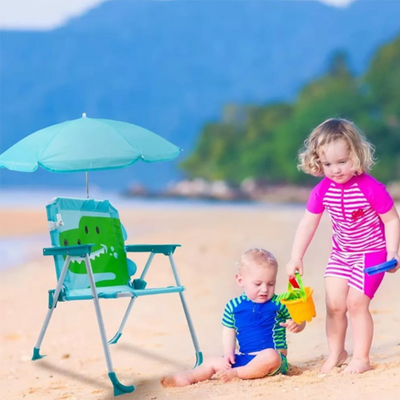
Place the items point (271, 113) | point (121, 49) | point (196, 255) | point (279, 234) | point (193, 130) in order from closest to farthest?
point (196, 255) → point (279, 234) → point (271, 113) → point (193, 130) → point (121, 49)

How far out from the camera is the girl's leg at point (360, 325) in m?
3.36

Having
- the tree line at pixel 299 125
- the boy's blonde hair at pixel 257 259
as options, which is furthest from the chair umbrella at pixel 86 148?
the tree line at pixel 299 125

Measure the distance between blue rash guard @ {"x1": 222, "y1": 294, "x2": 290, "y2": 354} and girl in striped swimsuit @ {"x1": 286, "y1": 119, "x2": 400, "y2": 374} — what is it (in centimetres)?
19

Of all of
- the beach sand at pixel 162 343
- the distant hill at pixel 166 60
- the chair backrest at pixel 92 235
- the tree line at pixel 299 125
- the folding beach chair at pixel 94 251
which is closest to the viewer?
the beach sand at pixel 162 343

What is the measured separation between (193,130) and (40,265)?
3099 centimetres

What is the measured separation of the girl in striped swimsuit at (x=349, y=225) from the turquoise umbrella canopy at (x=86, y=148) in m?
0.91

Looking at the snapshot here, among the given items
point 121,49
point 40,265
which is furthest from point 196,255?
point 121,49

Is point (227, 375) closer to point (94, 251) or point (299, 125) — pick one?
point (94, 251)

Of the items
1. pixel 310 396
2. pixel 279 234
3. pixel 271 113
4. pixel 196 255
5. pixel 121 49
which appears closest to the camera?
pixel 310 396

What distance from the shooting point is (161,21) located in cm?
4931

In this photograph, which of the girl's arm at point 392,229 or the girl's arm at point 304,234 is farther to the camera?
the girl's arm at point 304,234

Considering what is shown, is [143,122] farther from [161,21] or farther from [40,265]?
[40,265]

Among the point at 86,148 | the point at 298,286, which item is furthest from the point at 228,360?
the point at 86,148

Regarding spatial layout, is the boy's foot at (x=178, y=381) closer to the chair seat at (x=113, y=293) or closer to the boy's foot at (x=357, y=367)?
the chair seat at (x=113, y=293)
